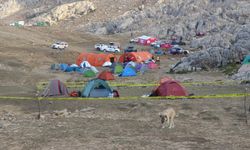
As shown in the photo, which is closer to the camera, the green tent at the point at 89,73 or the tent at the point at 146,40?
the green tent at the point at 89,73

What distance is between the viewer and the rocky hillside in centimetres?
7875

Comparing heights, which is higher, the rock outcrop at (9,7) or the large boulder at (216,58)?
the rock outcrop at (9,7)

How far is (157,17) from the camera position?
9406cm

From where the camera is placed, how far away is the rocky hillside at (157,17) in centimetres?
7875

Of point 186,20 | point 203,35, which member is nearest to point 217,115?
point 203,35

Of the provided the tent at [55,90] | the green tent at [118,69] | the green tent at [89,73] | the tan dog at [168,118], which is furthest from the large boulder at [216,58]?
the tan dog at [168,118]

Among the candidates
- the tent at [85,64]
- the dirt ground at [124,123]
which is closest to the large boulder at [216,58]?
the dirt ground at [124,123]

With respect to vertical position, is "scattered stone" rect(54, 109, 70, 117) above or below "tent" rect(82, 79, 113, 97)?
below

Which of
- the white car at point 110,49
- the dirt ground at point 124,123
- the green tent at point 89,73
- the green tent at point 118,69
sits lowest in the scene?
the dirt ground at point 124,123

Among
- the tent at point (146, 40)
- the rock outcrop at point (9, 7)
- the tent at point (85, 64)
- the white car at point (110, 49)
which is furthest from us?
the rock outcrop at point (9, 7)

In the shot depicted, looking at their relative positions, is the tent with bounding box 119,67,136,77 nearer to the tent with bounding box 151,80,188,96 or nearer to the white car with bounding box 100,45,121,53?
the tent with bounding box 151,80,188,96

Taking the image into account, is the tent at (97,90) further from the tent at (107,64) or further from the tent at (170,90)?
the tent at (107,64)

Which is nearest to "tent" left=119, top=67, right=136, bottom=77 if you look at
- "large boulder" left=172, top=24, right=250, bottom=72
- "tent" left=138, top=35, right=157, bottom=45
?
"large boulder" left=172, top=24, right=250, bottom=72

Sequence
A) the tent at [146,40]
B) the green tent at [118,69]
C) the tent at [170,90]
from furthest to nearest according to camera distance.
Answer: the tent at [146,40]
the green tent at [118,69]
the tent at [170,90]
